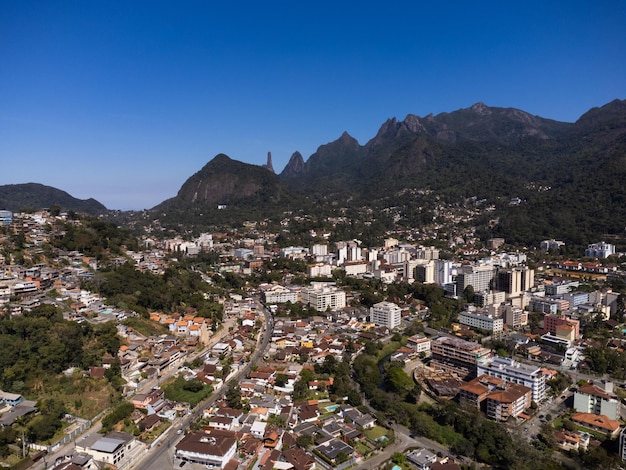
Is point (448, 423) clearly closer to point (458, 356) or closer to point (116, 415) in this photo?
point (458, 356)

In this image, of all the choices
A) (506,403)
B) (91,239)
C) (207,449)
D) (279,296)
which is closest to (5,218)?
(91,239)

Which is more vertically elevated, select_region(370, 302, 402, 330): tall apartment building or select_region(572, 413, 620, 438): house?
select_region(370, 302, 402, 330): tall apartment building

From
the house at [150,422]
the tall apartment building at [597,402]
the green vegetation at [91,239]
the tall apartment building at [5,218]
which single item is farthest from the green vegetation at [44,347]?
the tall apartment building at [597,402]

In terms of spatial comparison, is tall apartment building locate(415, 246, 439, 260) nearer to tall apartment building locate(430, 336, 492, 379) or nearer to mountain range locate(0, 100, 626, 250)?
mountain range locate(0, 100, 626, 250)

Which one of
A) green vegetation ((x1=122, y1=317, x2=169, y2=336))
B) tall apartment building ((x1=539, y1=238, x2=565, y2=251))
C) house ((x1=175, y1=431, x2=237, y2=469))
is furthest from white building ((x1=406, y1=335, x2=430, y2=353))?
tall apartment building ((x1=539, y1=238, x2=565, y2=251))

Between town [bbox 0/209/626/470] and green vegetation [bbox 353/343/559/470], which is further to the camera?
town [bbox 0/209/626/470]

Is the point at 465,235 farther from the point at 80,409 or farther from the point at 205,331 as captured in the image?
the point at 80,409
